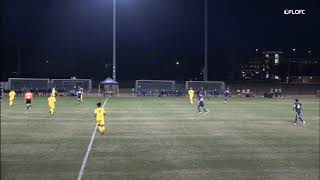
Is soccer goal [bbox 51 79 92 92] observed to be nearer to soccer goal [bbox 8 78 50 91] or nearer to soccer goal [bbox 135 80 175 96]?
soccer goal [bbox 8 78 50 91]

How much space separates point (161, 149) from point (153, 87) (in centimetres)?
5200

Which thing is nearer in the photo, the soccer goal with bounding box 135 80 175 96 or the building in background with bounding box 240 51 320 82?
the soccer goal with bounding box 135 80 175 96

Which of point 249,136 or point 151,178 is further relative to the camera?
point 249,136

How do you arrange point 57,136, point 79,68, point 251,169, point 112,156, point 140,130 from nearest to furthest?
point 251,169, point 112,156, point 57,136, point 140,130, point 79,68

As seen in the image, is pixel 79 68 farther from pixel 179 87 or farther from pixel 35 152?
pixel 35 152

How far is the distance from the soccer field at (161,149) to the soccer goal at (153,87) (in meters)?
37.2

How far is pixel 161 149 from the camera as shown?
727 inches

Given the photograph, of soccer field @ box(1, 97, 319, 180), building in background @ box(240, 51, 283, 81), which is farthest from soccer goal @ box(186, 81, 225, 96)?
building in background @ box(240, 51, 283, 81)

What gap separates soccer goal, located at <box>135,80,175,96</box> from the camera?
67.9 metres

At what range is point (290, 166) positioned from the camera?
15.2 m

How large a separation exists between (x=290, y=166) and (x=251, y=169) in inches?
56.7

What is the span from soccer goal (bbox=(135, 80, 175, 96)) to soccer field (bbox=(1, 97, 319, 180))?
122ft

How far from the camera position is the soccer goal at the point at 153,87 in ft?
223

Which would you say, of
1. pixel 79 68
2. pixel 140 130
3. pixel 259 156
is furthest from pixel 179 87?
pixel 259 156
